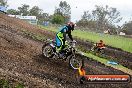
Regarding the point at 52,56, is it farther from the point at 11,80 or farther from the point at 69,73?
the point at 11,80

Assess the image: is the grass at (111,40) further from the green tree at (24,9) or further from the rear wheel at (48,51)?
the green tree at (24,9)

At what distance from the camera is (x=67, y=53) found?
19.5 metres

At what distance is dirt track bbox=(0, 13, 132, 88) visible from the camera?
1501 cm

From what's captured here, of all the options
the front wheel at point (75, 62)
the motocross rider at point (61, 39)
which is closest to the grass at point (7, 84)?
the front wheel at point (75, 62)

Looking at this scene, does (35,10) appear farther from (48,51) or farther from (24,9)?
(48,51)

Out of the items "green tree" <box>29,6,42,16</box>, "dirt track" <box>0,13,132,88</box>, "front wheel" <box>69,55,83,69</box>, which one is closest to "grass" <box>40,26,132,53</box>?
"dirt track" <box>0,13,132,88</box>

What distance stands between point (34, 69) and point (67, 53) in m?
2.80

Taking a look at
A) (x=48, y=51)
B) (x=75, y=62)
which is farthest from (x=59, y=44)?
(x=75, y=62)

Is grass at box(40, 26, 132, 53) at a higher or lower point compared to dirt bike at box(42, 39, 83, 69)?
lower

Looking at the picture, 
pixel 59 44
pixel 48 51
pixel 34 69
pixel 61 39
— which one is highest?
pixel 61 39

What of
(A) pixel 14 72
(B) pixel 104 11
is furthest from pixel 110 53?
(B) pixel 104 11

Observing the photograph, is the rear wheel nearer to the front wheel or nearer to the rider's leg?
the rider's leg

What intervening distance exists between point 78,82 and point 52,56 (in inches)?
139

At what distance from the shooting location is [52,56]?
2030 centimetres
